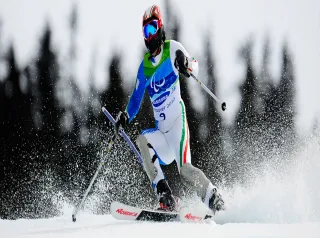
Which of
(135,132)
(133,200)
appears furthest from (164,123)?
(133,200)

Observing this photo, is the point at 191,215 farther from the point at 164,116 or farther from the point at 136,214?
the point at 164,116

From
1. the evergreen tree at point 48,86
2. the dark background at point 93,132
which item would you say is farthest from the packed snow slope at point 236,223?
the evergreen tree at point 48,86

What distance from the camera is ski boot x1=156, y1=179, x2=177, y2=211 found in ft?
15.6

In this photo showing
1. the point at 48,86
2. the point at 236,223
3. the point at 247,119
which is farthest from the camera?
the point at 48,86

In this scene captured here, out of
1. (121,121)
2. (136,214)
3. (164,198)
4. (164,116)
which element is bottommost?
(136,214)

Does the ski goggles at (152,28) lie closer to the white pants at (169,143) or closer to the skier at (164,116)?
the skier at (164,116)

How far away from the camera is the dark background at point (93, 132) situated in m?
15.4

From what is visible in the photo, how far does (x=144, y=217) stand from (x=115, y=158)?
8.60 metres

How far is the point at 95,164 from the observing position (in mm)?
17547

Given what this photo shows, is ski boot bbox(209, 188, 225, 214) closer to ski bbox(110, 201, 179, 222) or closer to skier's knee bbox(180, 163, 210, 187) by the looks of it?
skier's knee bbox(180, 163, 210, 187)

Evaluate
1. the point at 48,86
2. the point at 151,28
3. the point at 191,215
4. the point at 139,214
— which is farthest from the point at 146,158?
the point at 48,86

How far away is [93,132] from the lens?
58.6 feet

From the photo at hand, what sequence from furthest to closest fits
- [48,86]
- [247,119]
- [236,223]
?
[48,86]
[247,119]
[236,223]

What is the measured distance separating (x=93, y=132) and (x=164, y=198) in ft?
43.9
